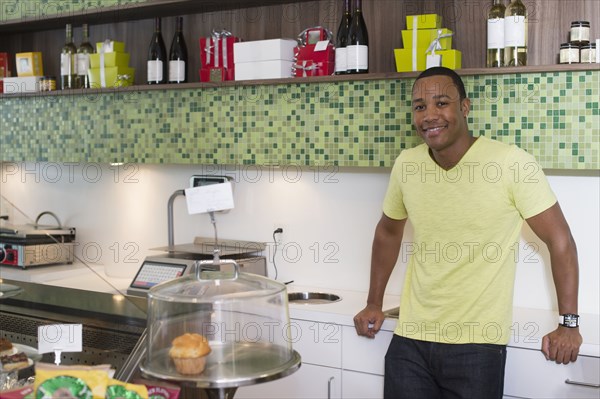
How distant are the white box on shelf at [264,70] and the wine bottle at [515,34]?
97 centimetres

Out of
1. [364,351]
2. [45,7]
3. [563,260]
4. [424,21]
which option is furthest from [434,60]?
[45,7]

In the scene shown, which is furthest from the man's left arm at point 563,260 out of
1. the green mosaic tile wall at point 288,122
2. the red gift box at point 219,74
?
the red gift box at point 219,74

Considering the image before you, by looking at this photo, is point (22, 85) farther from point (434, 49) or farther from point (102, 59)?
point (434, 49)

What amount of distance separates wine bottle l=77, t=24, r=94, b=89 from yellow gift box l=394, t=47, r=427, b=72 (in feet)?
5.69

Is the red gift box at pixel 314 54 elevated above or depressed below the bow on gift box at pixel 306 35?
below

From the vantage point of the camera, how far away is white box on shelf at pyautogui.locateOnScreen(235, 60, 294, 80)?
3.44 meters

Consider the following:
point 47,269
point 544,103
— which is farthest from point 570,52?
point 47,269

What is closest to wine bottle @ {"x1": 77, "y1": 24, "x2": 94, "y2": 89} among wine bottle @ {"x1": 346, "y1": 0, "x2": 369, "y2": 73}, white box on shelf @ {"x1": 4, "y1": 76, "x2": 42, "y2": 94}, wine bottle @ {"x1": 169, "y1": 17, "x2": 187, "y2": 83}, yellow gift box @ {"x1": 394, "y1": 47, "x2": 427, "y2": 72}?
white box on shelf @ {"x1": 4, "y1": 76, "x2": 42, "y2": 94}

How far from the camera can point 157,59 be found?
12.8ft

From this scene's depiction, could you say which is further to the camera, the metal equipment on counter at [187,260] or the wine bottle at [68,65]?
the wine bottle at [68,65]

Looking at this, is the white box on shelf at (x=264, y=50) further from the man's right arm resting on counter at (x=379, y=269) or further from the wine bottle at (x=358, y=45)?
the man's right arm resting on counter at (x=379, y=269)

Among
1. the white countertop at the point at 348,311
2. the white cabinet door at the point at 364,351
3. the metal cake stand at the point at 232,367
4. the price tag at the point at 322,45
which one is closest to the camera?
the metal cake stand at the point at 232,367

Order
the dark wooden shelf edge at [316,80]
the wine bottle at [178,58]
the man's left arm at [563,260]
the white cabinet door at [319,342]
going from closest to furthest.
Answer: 1. the man's left arm at [563,260]
2. the dark wooden shelf edge at [316,80]
3. the white cabinet door at [319,342]
4. the wine bottle at [178,58]

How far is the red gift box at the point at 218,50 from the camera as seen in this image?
364 cm
